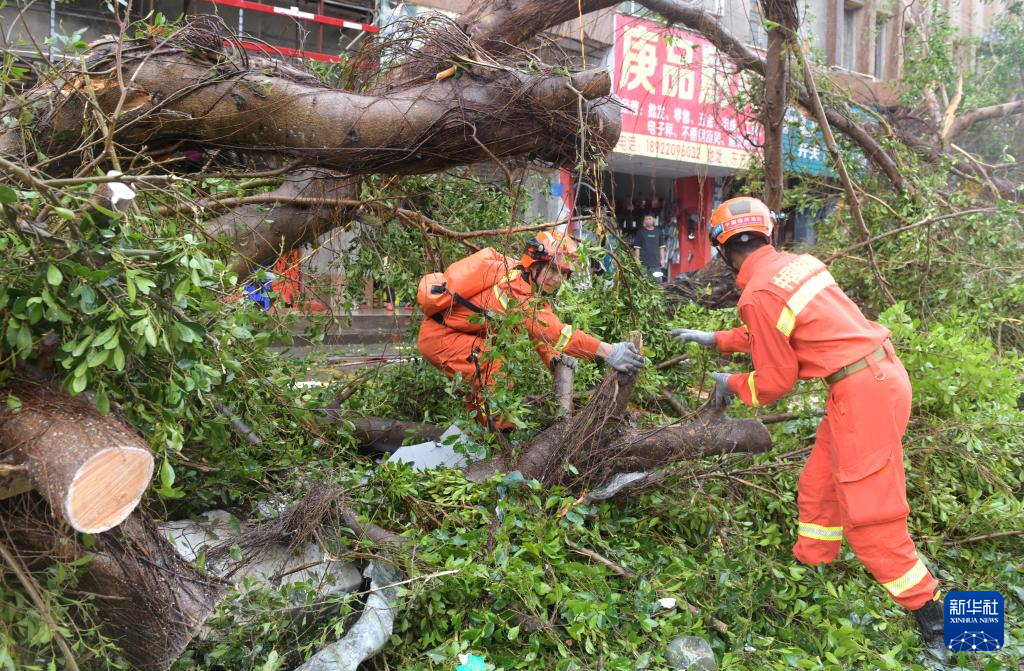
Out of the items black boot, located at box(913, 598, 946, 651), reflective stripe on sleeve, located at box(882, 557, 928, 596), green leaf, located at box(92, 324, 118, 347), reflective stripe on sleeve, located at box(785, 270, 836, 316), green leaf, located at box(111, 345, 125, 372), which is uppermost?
reflective stripe on sleeve, located at box(785, 270, 836, 316)

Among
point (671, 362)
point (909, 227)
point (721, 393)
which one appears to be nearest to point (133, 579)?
point (721, 393)

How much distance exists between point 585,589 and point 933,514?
1976 millimetres

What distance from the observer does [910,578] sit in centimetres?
289

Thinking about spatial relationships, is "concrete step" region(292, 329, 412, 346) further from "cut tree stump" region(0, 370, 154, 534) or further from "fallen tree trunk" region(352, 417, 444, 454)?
"cut tree stump" region(0, 370, 154, 534)

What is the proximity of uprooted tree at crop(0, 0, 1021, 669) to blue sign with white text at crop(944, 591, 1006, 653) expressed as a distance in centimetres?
97

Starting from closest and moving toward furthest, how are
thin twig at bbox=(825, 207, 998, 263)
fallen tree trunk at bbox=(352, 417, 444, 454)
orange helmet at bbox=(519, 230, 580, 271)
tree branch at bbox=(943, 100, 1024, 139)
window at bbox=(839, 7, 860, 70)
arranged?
orange helmet at bbox=(519, 230, 580, 271) < fallen tree trunk at bbox=(352, 417, 444, 454) < thin twig at bbox=(825, 207, 998, 263) < tree branch at bbox=(943, 100, 1024, 139) < window at bbox=(839, 7, 860, 70)

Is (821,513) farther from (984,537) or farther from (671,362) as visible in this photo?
(671,362)

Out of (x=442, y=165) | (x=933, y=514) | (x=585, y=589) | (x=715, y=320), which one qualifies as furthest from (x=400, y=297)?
(x=933, y=514)

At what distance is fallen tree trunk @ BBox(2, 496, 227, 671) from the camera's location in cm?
220

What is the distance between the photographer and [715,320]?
15.7 ft

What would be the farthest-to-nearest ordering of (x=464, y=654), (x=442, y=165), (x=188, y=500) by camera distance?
1. (x=442, y=165)
2. (x=188, y=500)
3. (x=464, y=654)

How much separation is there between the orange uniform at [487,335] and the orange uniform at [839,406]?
906 millimetres

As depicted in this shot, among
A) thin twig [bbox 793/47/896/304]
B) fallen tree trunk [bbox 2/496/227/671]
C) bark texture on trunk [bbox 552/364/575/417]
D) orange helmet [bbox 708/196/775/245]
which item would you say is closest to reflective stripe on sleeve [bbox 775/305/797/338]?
orange helmet [bbox 708/196/775/245]

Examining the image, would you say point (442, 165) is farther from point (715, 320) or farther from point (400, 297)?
point (715, 320)
